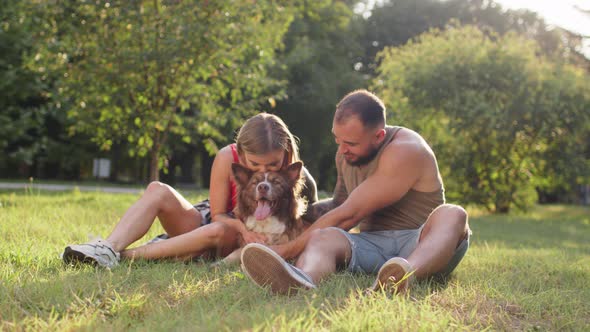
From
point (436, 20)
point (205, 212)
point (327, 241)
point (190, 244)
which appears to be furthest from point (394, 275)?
point (436, 20)

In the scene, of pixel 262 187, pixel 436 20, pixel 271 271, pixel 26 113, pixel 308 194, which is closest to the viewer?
pixel 271 271

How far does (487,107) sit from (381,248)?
1219 cm

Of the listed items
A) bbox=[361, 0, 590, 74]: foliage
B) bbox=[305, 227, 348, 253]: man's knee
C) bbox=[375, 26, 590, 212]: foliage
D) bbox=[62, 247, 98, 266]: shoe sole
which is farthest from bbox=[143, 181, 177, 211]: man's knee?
bbox=[361, 0, 590, 74]: foliage

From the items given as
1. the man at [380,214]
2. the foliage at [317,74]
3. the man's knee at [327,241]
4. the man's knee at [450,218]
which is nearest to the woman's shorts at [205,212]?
the man at [380,214]

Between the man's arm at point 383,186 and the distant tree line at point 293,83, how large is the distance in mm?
6790

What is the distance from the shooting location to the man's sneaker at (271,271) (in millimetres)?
3145

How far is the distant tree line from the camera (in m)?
10.4

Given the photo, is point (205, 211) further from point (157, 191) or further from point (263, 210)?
point (263, 210)

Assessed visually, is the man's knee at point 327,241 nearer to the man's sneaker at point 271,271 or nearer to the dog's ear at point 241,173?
the man's sneaker at point 271,271

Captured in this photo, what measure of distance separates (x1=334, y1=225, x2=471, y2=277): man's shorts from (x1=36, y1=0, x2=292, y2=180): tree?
6.77 meters

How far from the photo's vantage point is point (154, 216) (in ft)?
14.2

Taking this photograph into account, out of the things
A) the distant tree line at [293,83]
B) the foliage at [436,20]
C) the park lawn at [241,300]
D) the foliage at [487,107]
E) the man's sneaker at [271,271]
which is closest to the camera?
the park lawn at [241,300]

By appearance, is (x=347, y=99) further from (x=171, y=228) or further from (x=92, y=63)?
(x=92, y=63)

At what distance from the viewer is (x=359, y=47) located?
2742 centimetres
